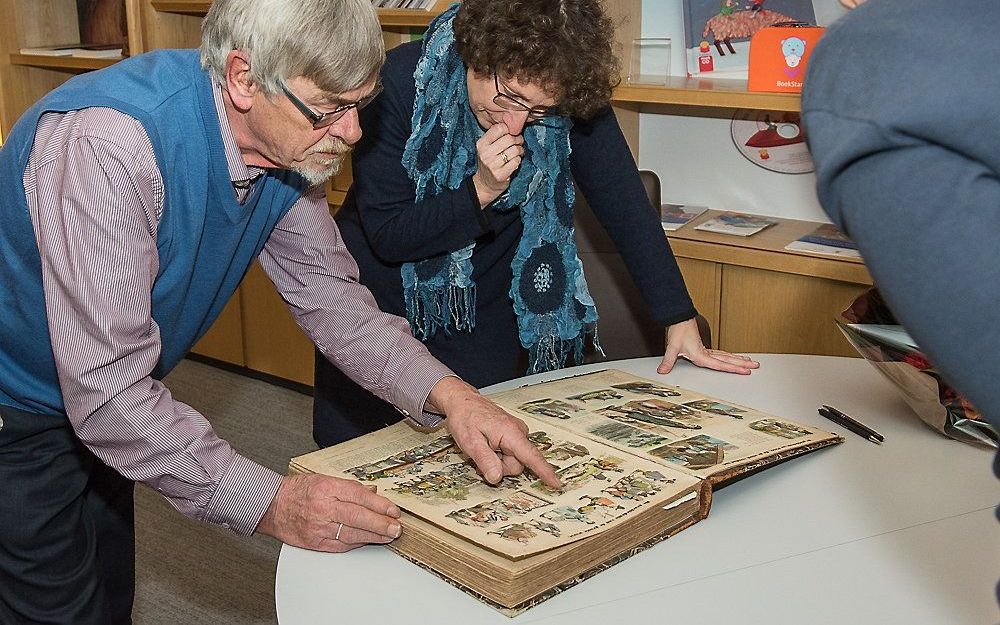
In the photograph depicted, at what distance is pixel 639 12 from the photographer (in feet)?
10.5

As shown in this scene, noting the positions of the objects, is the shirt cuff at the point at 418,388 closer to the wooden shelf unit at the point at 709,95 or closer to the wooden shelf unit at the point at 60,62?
the wooden shelf unit at the point at 709,95

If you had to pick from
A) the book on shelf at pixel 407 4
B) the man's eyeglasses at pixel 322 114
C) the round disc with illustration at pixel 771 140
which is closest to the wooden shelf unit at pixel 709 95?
the round disc with illustration at pixel 771 140

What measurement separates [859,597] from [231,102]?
38.0 inches

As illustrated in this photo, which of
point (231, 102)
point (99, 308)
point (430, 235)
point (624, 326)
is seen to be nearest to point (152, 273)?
point (99, 308)

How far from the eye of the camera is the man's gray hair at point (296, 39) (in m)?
1.27

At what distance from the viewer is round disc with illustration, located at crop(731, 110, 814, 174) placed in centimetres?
311

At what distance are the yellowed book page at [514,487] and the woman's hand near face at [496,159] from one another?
1.63 feet

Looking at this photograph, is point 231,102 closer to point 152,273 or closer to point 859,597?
point 152,273

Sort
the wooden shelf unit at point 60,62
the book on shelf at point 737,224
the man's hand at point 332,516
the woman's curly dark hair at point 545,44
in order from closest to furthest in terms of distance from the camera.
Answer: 1. the man's hand at point 332,516
2. the woman's curly dark hair at point 545,44
3. the book on shelf at point 737,224
4. the wooden shelf unit at point 60,62

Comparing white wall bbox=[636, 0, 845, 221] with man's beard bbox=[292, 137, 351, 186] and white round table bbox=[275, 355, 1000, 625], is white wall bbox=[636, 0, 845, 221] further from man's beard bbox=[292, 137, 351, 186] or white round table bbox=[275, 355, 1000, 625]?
man's beard bbox=[292, 137, 351, 186]

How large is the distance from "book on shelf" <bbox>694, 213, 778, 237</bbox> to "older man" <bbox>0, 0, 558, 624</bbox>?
1657 mm

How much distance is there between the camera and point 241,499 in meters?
1.25

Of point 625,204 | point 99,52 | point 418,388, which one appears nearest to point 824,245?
point 625,204

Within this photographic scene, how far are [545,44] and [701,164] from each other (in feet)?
5.62
